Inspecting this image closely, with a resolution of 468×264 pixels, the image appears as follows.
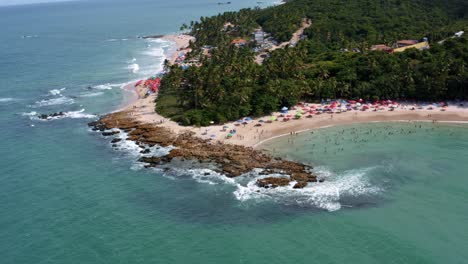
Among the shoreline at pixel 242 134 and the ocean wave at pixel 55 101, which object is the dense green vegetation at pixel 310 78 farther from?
the ocean wave at pixel 55 101

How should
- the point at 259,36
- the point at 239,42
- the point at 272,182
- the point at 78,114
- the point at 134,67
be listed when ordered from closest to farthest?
1. the point at 272,182
2. the point at 78,114
3. the point at 134,67
4. the point at 239,42
5. the point at 259,36

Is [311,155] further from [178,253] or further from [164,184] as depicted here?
[178,253]

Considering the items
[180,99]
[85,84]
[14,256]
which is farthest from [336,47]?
[14,256]

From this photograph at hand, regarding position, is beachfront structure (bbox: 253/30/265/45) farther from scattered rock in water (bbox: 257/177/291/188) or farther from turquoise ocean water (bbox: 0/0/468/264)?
scattered rock in water (bbox: 257/177/291/188)

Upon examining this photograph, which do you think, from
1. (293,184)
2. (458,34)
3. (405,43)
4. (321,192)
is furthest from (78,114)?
(458,34)

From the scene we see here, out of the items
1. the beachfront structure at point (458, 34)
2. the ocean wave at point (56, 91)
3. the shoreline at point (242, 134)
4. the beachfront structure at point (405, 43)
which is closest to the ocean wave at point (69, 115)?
the shoreline at point (242, 134)

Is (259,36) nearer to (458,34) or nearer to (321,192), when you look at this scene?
(458,34)
